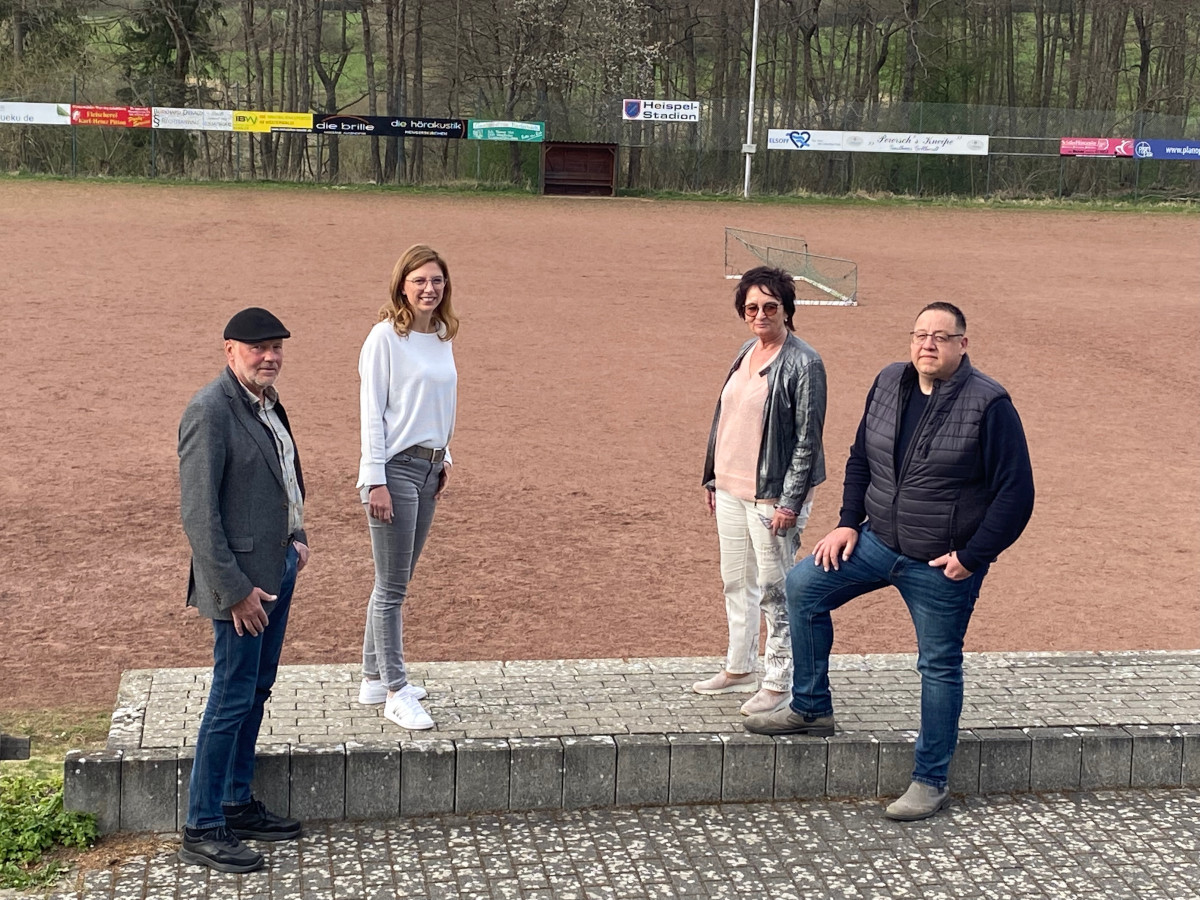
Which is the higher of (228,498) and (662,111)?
(662,111)

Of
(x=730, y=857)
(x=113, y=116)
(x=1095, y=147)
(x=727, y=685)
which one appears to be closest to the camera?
(x=730, y=857)

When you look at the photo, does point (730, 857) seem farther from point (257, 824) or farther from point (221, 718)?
point (221, 718)

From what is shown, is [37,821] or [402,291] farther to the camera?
[402,291]

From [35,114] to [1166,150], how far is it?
3285cm

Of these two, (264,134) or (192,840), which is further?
(264,134)

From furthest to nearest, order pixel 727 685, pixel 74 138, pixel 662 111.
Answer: pixel 662 111 → pixel 74 138 → pixel 727 685

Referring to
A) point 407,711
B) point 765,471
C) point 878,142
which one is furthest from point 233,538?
point 878,142

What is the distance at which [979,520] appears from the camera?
5.05 m

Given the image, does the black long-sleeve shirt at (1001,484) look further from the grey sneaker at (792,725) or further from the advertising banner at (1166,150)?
the advertising banner at (1166,150)

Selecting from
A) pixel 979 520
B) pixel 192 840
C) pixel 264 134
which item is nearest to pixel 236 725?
pixel 192 840

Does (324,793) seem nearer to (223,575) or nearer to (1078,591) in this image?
(223,575)

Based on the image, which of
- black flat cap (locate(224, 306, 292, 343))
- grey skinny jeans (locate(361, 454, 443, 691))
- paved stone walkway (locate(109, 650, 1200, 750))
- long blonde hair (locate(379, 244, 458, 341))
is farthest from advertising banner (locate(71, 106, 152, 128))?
black flat cap (locate(224, 306, 292, 343))

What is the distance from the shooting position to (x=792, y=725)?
5.42 meters

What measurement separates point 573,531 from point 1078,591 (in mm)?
3355
